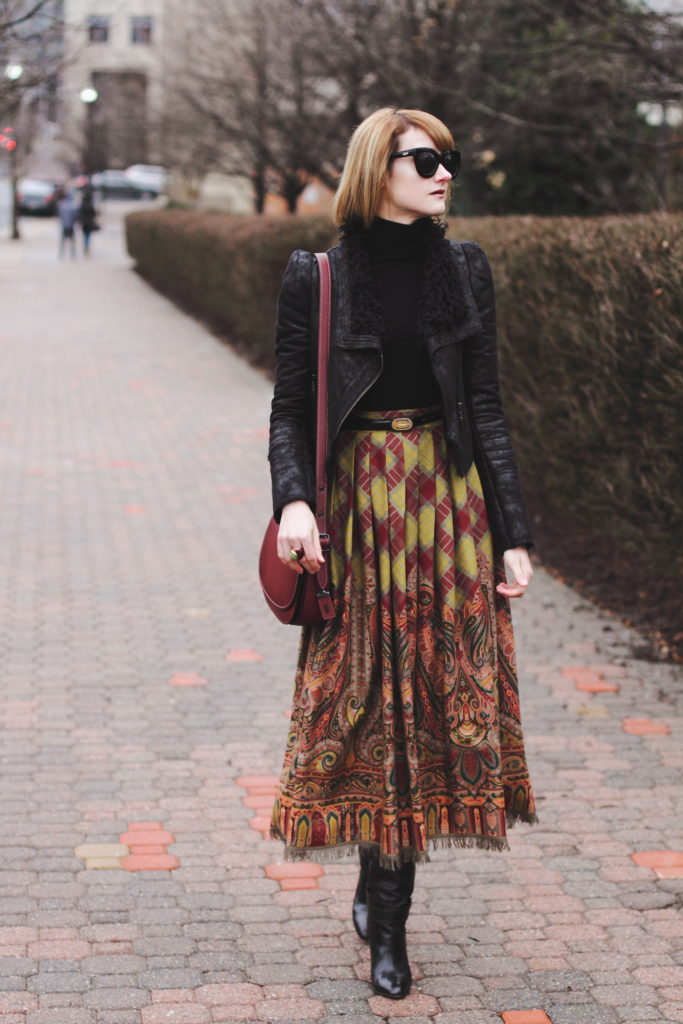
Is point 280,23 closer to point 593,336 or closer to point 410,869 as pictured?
point 593,336

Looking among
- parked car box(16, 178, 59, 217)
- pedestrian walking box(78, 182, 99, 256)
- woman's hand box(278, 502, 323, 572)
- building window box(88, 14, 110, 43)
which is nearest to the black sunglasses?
woman's hand box(278, 502, 323, 572)

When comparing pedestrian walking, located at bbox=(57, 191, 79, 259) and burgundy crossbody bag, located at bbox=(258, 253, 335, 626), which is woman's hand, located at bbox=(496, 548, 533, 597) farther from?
pedestrian walking, located at bbox=(57, 191, 79, 259)

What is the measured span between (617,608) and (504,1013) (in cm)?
417

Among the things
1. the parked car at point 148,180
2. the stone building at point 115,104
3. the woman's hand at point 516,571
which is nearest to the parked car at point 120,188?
the parked car at point 148,180

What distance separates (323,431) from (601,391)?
3853 millimetres

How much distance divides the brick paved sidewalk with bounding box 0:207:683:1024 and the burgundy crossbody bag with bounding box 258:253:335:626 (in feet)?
3.17

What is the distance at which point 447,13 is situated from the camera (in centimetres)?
1459

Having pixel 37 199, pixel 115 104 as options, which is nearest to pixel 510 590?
pixel 37 199

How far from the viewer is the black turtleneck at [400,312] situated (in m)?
3.18

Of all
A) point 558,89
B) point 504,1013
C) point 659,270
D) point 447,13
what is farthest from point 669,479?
point 447,13

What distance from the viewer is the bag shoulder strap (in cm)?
315

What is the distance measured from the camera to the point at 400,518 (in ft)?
10.5

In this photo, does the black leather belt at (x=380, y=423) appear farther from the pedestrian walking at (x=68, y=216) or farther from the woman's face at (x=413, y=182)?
the pedestrian walking at (x=68, y=216)

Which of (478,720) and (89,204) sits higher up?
(478,720)
